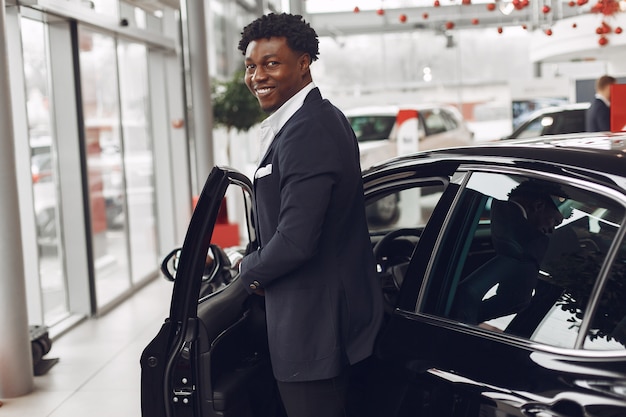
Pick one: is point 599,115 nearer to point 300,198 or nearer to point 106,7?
point 106,7

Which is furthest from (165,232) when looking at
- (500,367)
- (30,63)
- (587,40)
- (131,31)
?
(500,367)

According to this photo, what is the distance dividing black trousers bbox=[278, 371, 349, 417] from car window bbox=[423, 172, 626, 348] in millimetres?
319

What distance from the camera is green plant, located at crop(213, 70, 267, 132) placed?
37.2 feet

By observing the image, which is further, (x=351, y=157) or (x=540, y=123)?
(x=540, y=123)

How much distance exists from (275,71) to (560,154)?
0.78m

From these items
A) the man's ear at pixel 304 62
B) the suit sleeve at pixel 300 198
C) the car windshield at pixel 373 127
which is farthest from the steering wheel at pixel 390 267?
the car windshield at pixel 373 127

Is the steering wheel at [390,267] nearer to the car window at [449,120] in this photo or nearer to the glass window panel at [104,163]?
the glass window panel at [104,163]

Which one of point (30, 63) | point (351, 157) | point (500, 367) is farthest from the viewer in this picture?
point (30, 63)

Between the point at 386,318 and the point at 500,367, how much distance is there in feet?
1.75

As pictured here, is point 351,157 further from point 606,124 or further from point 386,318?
point 606,124

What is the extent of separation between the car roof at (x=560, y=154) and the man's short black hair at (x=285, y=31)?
0.48 meters

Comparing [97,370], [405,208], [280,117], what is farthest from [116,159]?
[280,117]

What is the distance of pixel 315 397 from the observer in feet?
7.61

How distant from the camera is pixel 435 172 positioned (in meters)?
2.46
